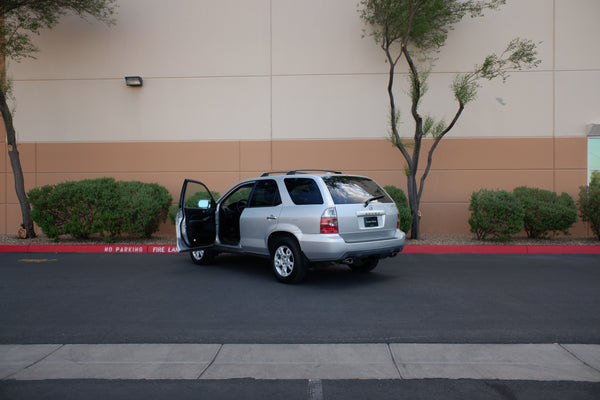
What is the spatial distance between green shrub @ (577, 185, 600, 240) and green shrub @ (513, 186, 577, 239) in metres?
0.26

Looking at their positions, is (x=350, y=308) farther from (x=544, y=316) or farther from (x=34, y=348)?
(x=34, y=348)

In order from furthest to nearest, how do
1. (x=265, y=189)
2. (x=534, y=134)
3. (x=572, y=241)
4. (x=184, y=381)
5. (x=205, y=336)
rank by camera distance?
(x=534, y=134)
(x=572, y=241)
(x=265, y=189)
(x=205, y=336)
(x=184, y=381)

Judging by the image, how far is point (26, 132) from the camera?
13711 mm

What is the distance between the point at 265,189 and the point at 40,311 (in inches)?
150

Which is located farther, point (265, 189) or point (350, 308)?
point (265, 189)

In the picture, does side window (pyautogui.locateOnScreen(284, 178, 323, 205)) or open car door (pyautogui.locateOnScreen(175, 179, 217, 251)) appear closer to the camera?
side window (pyautogui.locateOnScreen(284, 178, 323, 205))

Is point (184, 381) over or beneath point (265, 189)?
beneath

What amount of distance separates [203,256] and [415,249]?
5.07 m

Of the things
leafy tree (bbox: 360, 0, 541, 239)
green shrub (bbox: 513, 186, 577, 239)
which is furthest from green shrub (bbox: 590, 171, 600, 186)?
leafy tree (bbox: 360, 0, 541, 239)

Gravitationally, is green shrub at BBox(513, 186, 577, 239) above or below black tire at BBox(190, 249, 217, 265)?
above

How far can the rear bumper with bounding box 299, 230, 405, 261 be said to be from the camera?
6.45m

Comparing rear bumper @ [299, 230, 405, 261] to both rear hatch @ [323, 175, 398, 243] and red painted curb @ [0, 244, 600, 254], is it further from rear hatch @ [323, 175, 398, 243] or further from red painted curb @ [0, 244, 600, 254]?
red painted curb @ [0, 244, 600, 254]

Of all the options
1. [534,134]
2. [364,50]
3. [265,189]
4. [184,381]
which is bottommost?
[184,381]

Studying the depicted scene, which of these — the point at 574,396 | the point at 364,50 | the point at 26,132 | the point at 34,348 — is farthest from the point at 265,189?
the point at 26,132
